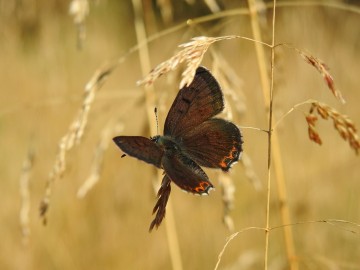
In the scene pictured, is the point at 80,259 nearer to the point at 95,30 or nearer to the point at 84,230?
the point at 84,230

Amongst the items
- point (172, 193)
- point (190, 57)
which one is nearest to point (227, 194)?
point (190, 57)

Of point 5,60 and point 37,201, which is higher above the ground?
point 5,60

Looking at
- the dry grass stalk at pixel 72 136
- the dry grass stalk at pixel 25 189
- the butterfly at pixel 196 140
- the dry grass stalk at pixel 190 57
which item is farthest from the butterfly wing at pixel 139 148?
the dry grass stalk at pixel 25 189

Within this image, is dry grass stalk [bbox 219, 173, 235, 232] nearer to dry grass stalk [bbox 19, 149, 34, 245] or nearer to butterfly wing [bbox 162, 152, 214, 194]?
butterfly wing [bbox 162, 152, 214, 194]

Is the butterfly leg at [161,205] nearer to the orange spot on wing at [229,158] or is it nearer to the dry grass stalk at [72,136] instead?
the orange spot on wing at [229,158]

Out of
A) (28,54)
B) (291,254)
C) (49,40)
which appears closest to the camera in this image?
(291,254)

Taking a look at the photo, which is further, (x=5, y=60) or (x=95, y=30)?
(x=95, y=30)

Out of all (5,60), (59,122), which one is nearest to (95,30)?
(5,60)
